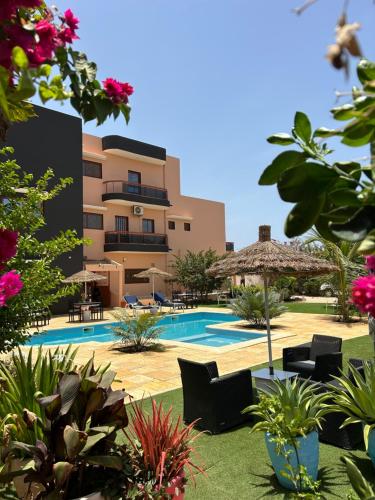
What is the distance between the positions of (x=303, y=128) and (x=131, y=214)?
2924 cm

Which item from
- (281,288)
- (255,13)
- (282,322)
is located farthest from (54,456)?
(281,288)

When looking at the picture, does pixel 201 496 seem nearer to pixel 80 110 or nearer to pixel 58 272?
pixel 58 272

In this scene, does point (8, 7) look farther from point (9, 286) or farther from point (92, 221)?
point (92, 221)

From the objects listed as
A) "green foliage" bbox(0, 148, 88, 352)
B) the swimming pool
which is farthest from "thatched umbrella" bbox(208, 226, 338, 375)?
the swimming pool

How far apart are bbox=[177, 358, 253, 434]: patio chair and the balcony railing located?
77.8 ft

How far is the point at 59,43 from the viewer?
1295mm

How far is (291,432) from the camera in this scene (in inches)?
145

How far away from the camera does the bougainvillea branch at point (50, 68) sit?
41.5 inches

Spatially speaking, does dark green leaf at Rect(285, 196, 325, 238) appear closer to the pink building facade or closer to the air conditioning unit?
the pink building facade

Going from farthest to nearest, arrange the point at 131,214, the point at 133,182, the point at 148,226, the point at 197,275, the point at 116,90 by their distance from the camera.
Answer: the point at 148,226 < the point at 133,182 < the point at 131,214 < the point at 197,275 < the point at 116,90

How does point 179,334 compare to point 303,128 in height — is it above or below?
below

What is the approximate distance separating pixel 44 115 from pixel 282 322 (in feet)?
56.7

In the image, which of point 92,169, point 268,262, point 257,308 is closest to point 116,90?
point 268,262

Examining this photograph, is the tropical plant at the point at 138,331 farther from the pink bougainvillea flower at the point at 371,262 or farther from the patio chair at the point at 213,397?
the pink bougainvillea flower at the point at 371,262
